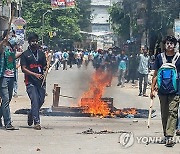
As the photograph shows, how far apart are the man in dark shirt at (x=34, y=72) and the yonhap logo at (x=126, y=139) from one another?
5.34 ft

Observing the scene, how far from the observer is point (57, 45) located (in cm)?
5916

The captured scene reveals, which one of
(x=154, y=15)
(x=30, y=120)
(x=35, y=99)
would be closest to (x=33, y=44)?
(x=35, y=99)

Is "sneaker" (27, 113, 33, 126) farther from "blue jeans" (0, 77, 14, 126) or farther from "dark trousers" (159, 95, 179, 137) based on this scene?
"dark trousers" (159, 95, 179, 137)

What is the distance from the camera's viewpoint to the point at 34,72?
33.4 feet

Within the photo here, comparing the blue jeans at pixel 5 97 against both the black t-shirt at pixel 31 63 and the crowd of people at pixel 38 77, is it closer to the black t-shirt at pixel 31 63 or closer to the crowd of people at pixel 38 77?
the crowd of people at pixel 38 77

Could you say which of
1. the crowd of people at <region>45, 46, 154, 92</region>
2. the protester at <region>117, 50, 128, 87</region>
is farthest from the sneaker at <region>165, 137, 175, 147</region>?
the protester at <region>117, 50, 128, 87</region>

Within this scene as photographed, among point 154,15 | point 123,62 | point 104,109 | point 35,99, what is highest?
point 154,15

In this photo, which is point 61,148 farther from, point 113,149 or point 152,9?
point 152,9

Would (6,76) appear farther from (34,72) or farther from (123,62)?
(123,62)

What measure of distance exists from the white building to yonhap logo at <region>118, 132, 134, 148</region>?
44.0m

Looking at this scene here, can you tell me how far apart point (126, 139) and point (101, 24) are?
89765mm

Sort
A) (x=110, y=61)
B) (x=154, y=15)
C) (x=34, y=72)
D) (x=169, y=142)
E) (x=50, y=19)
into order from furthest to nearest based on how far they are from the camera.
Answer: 1. (x=50, y=19)
2. (x=110, y=61)
3. (x=154, y=15)
4. (x=34, y=72)
5. (x=169, y=142)

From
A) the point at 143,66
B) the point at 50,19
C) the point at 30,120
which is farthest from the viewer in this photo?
the point at 50,19

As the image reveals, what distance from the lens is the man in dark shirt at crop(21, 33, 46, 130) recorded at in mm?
10094
